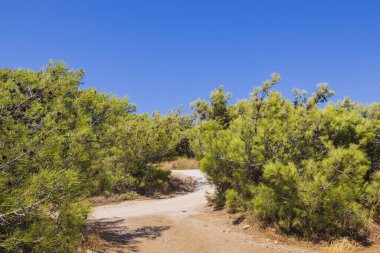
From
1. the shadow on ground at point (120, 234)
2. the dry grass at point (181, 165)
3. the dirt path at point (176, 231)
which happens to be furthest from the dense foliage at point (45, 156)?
the dry grass at point (181, 165)

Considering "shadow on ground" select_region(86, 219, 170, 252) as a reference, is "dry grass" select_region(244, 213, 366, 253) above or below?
below

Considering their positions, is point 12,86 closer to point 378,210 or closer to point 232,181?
point 232,181

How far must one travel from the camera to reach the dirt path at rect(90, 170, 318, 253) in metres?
8.36

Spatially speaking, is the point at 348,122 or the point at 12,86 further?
the point at 348,122

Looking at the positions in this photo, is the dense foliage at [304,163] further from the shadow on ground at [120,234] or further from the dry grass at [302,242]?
the shadow on ground at [120,234]

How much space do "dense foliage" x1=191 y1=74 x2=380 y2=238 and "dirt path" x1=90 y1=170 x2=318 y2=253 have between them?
33.6 inches

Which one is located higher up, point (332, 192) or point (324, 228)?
point (332, 192)

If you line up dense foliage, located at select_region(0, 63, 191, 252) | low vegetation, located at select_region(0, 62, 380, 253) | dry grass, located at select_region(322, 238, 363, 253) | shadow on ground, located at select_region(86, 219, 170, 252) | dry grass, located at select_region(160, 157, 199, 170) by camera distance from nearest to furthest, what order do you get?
dense foliage, located at select_region(0, 63, 191, 252) → low vegetation, located at select_region(0, 62, 380, 253) → dry grass, located at select_region(322, 238, 363, 253) → shadow on ground, located at select_region(86, 219, 170, 252) → dry grass, located at select_region(160, 157, 199, 170)

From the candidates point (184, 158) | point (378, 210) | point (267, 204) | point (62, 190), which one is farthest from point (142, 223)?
point (184, 158)

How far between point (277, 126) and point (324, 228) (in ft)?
9.42

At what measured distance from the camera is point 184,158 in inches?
1229

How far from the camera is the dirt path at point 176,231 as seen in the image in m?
8.36

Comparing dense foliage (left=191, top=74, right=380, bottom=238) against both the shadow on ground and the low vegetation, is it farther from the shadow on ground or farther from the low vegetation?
the shadow on ground

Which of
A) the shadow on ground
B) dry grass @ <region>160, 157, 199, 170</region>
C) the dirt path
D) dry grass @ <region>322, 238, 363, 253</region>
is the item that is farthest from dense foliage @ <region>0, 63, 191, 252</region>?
dry grass @ <region>160, 157, 199, 170</region>
